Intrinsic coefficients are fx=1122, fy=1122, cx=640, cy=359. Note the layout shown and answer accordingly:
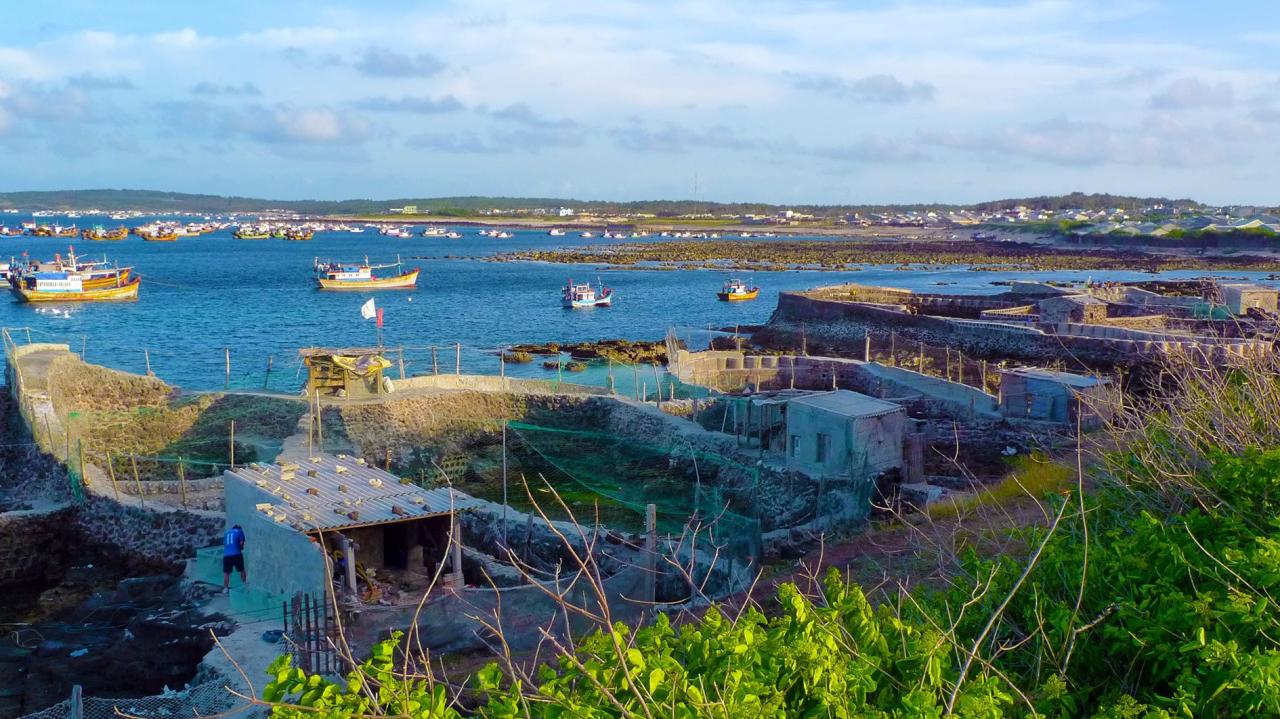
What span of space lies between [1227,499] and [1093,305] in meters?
34.7

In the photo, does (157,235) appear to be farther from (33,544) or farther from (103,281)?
(33,544)

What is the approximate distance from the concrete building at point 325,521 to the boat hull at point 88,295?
6488 centimetres

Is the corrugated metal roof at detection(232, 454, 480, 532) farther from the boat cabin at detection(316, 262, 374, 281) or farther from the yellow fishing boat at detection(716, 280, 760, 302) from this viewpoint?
the boat cabin at detection(316, 262, 374, 281)

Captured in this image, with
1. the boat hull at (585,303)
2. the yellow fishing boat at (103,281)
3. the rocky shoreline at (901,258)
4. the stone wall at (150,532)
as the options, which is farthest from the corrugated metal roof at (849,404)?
the rocky shoreline at (901,258)

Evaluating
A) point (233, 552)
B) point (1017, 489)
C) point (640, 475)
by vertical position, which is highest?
point (1017, 489)

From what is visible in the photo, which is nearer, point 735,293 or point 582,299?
point 582,299

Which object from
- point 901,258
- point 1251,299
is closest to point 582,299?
point 1251,299

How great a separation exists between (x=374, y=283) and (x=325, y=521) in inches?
3195

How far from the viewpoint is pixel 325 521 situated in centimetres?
1438

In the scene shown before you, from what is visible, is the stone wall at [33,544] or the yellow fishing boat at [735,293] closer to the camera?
the stone wall at [33,544]

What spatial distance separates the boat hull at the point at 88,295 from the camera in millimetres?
72562

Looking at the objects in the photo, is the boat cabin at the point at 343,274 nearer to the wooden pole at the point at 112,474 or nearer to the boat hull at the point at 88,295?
the boat hull at the point at 88,295

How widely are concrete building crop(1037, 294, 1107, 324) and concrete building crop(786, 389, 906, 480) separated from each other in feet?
73.3

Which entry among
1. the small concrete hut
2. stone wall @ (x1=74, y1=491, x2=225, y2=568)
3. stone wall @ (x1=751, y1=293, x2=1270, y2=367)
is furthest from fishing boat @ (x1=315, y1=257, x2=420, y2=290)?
stone wall @ (x1=74, y1=491, x2=225, y2=568)
